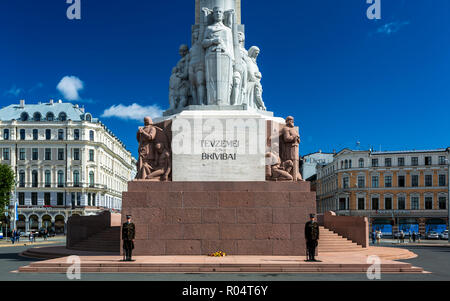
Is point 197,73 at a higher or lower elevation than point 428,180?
higher

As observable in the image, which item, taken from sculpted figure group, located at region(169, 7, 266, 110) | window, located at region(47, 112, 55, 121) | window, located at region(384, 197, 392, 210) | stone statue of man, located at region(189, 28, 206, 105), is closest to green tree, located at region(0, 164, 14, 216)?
window, located at region(47, 112, 55, 121)

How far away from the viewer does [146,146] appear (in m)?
19.4

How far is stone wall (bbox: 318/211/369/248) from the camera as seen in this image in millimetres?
22672

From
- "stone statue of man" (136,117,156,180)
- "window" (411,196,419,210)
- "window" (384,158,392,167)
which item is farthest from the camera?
"window" (384,158,392,167)

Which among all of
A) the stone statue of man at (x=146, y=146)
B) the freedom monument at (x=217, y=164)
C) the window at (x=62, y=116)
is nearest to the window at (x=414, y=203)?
the window at (x=62, y=116)

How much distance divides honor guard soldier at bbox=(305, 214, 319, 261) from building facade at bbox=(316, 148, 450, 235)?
5972 cm

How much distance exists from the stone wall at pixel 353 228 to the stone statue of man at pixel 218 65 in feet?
27.1

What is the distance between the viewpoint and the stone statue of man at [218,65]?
2088 centimetres

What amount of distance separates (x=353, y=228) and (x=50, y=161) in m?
60.2

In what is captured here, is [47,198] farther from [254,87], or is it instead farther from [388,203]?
[254,87]

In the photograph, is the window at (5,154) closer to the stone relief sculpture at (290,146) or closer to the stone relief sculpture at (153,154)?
the stone relief sculpture at (153,154)

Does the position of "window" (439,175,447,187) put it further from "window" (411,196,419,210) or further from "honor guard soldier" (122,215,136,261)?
"honor guard soldier" (122,215,136,261)

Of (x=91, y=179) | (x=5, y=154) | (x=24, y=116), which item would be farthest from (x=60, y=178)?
(x=24, y=116)

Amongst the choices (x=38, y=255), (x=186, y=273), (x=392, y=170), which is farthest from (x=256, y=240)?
(x=392, y=170)
